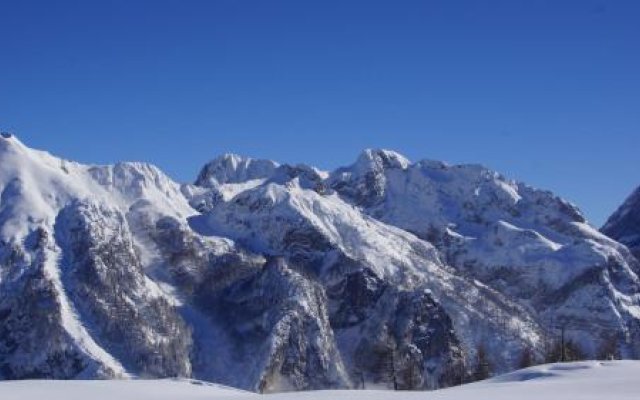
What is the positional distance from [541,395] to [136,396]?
79.7ft

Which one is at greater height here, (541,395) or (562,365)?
(562,365)

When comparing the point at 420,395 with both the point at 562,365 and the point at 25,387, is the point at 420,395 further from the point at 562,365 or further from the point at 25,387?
the point at 25,387

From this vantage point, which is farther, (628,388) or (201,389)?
(201,389)

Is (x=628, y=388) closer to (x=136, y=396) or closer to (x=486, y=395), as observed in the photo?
(x=486, y=395)

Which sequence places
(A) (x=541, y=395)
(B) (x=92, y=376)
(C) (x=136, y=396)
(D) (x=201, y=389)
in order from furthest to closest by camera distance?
(B) (x=92, y=376) → (D) (x=201, y=389) → (C) (x=136, y=396) → (A) (x=541, y=395)

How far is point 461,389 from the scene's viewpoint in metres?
66.3

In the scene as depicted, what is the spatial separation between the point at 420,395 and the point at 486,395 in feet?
12.7

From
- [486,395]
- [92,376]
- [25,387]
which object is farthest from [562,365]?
[92,376]

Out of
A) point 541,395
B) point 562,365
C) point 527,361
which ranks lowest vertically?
point 541,395

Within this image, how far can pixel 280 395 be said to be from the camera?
63125mm

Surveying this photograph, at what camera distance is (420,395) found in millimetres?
59656

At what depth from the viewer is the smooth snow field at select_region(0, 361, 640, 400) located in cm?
5841

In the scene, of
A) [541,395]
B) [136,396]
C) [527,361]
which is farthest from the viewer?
[527,361]

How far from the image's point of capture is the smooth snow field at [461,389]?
192ft
